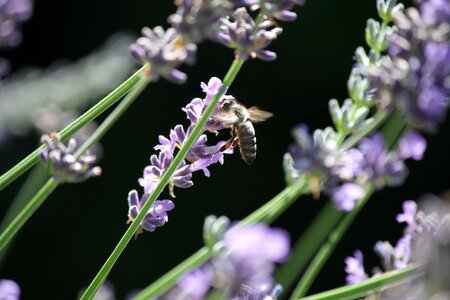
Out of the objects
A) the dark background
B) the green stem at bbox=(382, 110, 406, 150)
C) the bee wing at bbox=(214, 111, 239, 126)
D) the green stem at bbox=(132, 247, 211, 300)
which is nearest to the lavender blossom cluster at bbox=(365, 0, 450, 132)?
the green stem at bbox=(382, 110, 406, 150)

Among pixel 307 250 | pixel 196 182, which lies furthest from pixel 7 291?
pixel 196 182

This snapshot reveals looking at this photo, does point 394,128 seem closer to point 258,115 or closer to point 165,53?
point 165,53

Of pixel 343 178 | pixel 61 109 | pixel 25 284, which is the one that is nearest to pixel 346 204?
pixel 343 178

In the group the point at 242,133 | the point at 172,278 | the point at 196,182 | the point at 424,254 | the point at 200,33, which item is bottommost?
the point at 424,254

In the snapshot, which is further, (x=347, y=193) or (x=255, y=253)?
(x=347, y=193)

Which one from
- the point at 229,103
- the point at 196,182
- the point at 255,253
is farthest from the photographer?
the point at 196,182

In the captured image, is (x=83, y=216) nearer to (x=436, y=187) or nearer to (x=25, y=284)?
(x=25, y=284)
